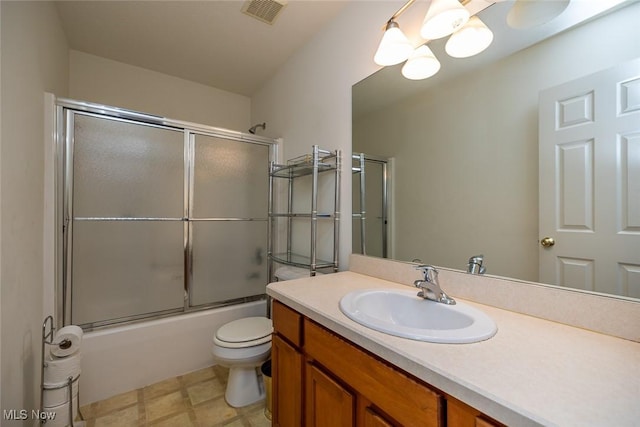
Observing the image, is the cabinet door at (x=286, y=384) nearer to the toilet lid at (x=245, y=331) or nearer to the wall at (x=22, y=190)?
the toilet lid at (x=245, y=331)

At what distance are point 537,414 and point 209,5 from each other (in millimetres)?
2310

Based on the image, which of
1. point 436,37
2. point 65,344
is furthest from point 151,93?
point 436,37

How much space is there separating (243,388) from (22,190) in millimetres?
1515

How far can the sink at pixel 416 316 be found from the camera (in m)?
0.70

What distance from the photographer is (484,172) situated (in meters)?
1.03

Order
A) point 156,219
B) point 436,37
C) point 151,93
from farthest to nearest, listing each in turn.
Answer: point 151,93 → point 156,219 → point 436,37

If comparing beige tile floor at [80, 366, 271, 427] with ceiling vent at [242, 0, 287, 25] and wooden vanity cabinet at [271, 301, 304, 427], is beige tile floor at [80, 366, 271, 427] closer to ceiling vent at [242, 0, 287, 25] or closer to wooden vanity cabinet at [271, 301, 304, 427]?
wooden vanity cabinet at [271, 301, 304, 427]

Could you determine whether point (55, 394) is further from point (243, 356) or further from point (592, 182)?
point (592, 182)

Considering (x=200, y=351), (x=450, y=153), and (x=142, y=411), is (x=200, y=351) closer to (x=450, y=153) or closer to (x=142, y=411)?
(x=142, y=411)

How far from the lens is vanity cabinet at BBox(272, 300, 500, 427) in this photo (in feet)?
1.95

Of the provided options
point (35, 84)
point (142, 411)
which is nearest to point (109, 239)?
point (35, 84)

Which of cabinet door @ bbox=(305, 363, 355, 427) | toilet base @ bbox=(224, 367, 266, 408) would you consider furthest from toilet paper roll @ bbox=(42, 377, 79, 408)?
cabinet door @ bbox=(305, 363, 355, 427)

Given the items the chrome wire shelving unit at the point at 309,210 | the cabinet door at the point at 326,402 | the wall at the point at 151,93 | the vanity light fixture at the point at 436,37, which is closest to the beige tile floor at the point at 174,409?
the cabinet door at the point at 326,402

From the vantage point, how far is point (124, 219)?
5.87 ft
